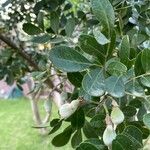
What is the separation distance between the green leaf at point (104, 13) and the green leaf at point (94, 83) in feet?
0.19

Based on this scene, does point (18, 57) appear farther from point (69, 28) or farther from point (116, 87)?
point (116, 87)

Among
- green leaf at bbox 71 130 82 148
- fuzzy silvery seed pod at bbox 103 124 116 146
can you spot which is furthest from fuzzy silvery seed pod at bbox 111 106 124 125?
green leaf at bbox 71 130 82 148

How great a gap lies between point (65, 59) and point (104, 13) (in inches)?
2.7

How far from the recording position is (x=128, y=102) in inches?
27.5

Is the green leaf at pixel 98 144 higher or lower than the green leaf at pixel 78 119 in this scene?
higher

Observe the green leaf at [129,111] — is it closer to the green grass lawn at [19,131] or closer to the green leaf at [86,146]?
the green leaf at [86,146]

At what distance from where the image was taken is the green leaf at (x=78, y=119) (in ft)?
2.26

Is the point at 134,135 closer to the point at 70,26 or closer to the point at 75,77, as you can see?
the point at 75,77

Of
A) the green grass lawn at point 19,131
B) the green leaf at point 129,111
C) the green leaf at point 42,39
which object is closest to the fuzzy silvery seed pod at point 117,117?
the green leaf at point 129,111

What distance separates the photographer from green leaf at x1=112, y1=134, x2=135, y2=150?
1.64 ft

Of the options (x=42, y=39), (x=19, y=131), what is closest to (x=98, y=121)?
(x=42, y=39)

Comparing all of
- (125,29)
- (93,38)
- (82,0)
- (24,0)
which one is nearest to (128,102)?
(93,38)

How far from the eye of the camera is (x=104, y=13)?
0.54 metres

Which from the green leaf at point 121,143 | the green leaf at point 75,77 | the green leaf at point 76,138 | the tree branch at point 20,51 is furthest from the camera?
the tree branch at point 20,51
